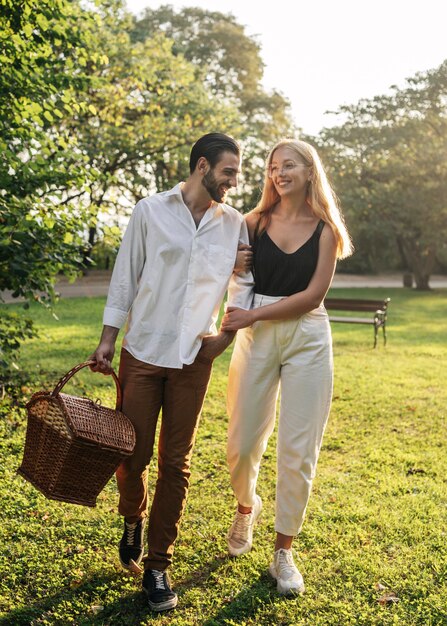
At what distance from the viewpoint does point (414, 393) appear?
8.60 metres

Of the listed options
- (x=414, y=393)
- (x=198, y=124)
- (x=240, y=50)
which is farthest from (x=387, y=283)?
(x=414, y=393)

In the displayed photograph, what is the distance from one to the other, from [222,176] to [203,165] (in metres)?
0.11

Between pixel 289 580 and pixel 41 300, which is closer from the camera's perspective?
pixel 289 580

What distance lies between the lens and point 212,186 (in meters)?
3.19

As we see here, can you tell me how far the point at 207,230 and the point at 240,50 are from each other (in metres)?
32.2

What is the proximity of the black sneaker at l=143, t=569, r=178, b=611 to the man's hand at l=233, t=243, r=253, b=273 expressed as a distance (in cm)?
154

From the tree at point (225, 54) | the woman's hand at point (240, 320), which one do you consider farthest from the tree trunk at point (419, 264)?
the woman's hand at point (240, 320)

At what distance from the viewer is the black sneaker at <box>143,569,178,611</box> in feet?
10.6

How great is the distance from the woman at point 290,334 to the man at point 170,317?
0.92 ft

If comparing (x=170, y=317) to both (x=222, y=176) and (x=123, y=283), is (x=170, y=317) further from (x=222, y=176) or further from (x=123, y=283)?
(x=222, y=176)

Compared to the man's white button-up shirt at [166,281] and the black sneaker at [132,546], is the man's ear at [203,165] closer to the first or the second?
the man's white button-up shirt at [166,281]

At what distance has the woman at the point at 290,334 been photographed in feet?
11.2

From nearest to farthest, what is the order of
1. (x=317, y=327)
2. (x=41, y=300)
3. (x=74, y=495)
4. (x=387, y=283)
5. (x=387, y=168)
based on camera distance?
(x=74, y=495) → (x=317, y=327) → (x=41, y=300) → (x=387, y=168) → (x=387, y=283)

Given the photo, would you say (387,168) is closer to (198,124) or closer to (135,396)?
(198,124)
